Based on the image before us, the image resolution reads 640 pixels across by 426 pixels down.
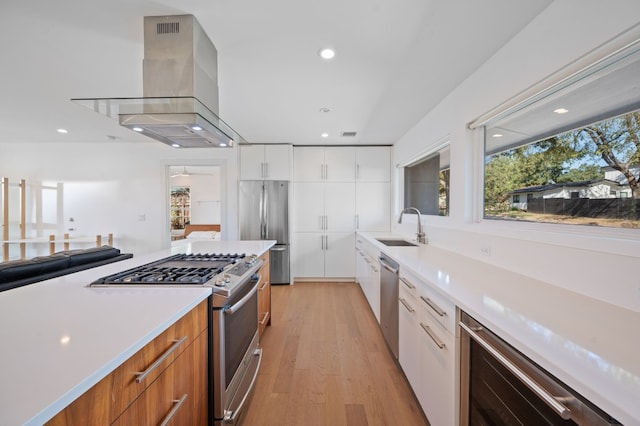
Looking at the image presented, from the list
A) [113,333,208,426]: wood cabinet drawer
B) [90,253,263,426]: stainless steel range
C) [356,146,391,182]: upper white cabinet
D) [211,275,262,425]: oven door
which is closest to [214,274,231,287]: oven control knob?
[90,253,263,426]: stainless steel range

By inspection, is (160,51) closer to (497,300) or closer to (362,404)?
(497,300)

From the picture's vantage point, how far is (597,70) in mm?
1147

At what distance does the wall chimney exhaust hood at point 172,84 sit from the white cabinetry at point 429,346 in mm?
1725

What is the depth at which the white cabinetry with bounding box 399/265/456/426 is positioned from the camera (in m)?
1.16

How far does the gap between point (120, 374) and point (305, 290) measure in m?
3.30

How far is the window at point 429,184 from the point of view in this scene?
2602mm

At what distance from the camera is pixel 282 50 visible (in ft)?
5.80

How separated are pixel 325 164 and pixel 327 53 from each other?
2.52 metres

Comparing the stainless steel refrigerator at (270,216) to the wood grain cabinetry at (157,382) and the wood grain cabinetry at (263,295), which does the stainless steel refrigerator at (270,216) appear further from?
the wood grain cabinetry at (157,382)

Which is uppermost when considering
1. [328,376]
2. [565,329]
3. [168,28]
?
[168,28]

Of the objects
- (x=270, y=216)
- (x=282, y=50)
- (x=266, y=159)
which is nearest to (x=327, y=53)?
(x=282, y=50)

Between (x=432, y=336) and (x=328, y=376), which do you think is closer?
(x=432, y=336)

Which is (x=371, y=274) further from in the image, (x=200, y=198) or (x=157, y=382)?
(x=200, y=198)

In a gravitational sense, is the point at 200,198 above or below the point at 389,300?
above
